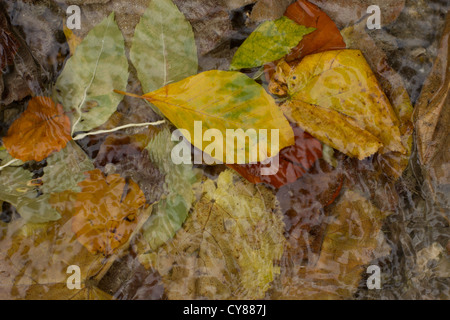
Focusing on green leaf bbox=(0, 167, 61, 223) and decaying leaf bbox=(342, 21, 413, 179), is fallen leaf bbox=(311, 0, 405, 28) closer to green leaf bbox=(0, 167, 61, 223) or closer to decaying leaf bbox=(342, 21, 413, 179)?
decaying leaf bbox=(342, 21, 413, 179)

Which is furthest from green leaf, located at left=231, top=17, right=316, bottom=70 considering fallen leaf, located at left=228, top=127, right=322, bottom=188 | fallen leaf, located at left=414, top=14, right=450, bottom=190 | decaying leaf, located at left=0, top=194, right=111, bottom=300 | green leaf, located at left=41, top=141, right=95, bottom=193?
decaying leaf, located at left=0, top=194, right=111, bottom=300

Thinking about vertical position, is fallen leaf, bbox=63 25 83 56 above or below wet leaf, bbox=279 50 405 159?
above

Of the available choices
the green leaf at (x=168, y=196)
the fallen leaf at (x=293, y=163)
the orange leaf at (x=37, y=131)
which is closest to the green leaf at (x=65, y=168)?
A: the orange leaf at (x=37, y=131)

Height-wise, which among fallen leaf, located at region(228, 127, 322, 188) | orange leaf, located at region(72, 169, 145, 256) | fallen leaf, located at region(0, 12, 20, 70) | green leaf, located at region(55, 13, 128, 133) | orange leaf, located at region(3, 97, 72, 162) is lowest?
orange leaf, located at region(72, 169, 145, 256)

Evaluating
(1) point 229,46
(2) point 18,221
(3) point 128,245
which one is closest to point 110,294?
(3) point 128,245

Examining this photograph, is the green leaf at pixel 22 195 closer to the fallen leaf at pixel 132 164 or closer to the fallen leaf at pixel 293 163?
the fallen leaf at pixel 132 164

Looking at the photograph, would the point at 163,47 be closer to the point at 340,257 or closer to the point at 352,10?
the point at 352,10
